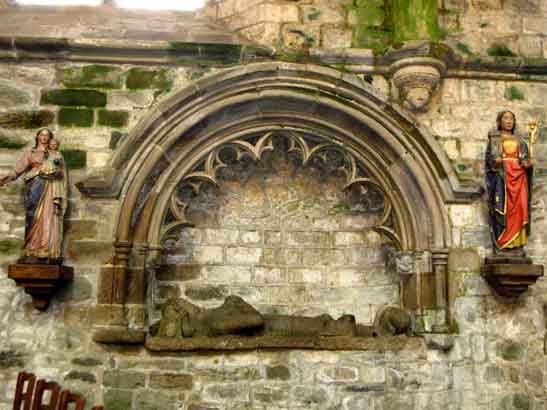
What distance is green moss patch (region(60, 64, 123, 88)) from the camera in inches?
235

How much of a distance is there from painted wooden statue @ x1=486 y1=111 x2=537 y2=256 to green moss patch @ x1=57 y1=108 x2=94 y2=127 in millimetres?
3456

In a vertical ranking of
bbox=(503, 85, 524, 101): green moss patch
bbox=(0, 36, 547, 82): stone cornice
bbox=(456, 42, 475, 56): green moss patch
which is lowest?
bbox=(503, 85, 524, 101): green moss patch

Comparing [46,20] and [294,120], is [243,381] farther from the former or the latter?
[46,20]

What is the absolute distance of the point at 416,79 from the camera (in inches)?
237

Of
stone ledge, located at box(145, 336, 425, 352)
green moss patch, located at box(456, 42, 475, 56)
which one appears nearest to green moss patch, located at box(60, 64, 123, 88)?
stone ledge, located at box(145, 336, 425, 352)

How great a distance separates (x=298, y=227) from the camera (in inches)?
264

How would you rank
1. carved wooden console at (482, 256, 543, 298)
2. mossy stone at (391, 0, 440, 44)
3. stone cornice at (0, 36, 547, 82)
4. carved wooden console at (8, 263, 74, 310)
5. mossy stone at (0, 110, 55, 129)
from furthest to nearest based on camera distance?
mossy stone at (391, 0, 440, 44) < stone cornice at (0, 36, 547, 82) < mossy stone at (0, 110, 55, 129) < carved wooden console at (482, 256, 543, 298) < carved wooden console at (8, 263, 74, 310)

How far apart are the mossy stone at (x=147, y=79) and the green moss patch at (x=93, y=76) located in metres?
0.09

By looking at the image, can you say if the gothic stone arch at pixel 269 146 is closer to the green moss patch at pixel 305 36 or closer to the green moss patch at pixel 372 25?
the green moss patch at pixel 305 36

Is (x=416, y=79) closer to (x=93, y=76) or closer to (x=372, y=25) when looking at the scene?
(x=372, y=25)

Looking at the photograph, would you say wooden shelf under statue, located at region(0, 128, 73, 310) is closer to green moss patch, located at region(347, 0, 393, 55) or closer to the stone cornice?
the stone cornice

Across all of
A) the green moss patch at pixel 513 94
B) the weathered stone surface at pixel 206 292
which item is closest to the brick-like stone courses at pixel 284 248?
the weathered stone surface at pixel 206 292

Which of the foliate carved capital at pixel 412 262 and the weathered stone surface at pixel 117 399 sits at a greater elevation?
the foliate carved capital at pixel 412 262

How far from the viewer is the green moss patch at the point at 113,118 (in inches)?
232
